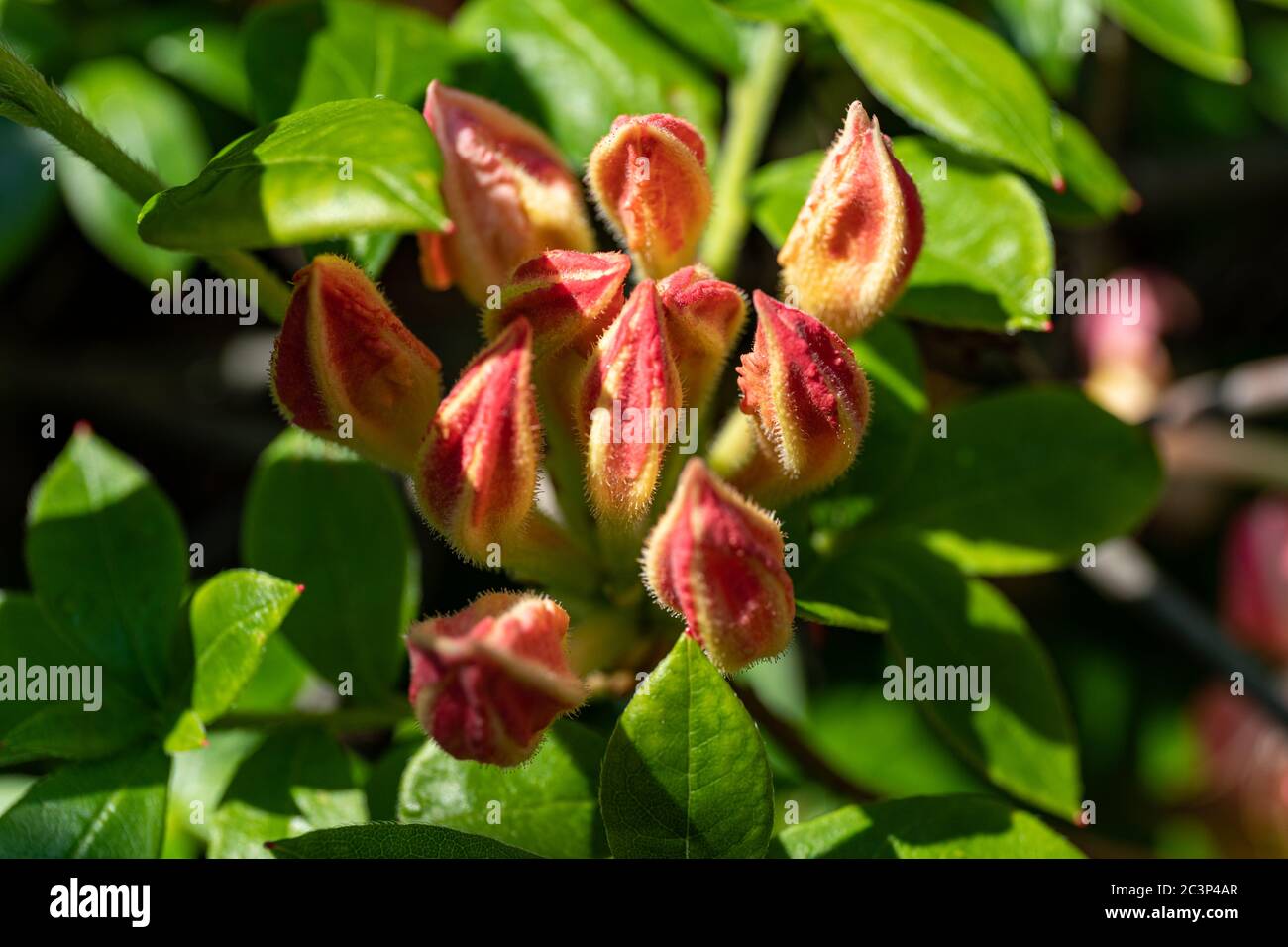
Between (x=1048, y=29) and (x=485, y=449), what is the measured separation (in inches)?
53.1

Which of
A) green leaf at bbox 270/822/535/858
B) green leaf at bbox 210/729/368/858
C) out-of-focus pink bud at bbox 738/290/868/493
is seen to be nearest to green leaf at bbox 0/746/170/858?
green leaf at bbox 210/729/368/858

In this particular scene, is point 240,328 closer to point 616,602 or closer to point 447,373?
point 447,373

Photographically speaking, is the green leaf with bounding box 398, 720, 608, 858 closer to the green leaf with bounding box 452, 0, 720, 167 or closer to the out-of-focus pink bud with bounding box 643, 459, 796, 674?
the out-of-focus pink bud with bounding box 643, 459, 796, 674

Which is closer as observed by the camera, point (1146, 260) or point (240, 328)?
point (240, 328)

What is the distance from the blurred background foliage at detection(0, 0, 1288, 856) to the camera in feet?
6.11

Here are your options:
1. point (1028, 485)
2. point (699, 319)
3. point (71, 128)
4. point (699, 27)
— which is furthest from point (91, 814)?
point (699, 27)

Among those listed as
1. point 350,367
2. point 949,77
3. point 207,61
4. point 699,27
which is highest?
point 207,61

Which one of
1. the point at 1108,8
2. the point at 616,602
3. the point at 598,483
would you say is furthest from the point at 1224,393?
the point at 598,483

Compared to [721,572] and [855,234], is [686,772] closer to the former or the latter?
[721,572]

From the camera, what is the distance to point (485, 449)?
1.21 meters

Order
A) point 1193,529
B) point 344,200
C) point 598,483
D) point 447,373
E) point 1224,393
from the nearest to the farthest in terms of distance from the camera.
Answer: point 344,200
point 598,483
point 1224,393
point 447,373
point 1193,529

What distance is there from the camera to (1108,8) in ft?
6.52

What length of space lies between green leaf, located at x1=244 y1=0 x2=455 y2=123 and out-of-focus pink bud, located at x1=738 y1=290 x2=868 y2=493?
0.74m

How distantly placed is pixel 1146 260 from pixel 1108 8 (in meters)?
1.37
